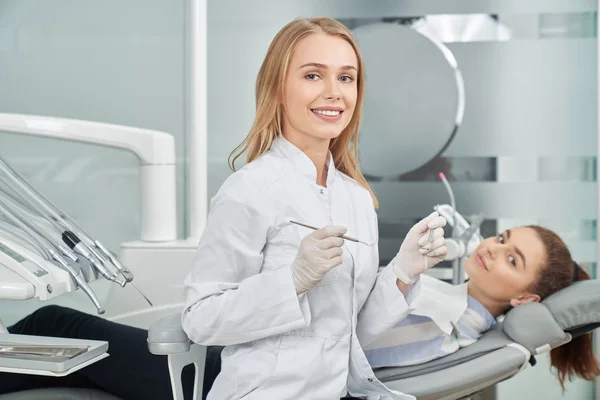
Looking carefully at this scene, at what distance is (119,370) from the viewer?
166 cm

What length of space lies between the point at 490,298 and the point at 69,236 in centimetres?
107

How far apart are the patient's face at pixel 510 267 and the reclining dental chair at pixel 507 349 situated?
84 mm

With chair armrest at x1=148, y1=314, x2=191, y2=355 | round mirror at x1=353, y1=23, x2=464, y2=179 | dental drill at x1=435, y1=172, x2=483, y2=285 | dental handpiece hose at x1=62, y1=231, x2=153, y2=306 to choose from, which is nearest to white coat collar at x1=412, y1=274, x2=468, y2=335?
dental drill at x1=435, y1=172, x2=483, y2=285

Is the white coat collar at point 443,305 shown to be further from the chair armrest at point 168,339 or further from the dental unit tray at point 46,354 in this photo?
the dental unit tray at point 46,354

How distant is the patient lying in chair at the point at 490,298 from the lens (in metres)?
1.72

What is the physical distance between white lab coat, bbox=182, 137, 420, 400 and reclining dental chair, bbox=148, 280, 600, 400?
262 mm

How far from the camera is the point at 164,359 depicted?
5.33 feet

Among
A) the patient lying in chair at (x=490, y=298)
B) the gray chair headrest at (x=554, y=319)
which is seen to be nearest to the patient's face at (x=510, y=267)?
the patient lying in chair at (x=490, y=298)

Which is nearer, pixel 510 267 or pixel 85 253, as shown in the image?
pixel 85 253

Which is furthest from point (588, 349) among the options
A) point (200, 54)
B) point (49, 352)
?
point (200, 54)

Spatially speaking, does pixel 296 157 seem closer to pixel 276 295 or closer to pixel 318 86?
pixel 318 86

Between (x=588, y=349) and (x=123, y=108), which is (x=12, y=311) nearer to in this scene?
(x=123, y=108)

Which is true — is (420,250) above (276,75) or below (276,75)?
below

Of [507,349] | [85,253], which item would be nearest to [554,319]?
[507,349]
